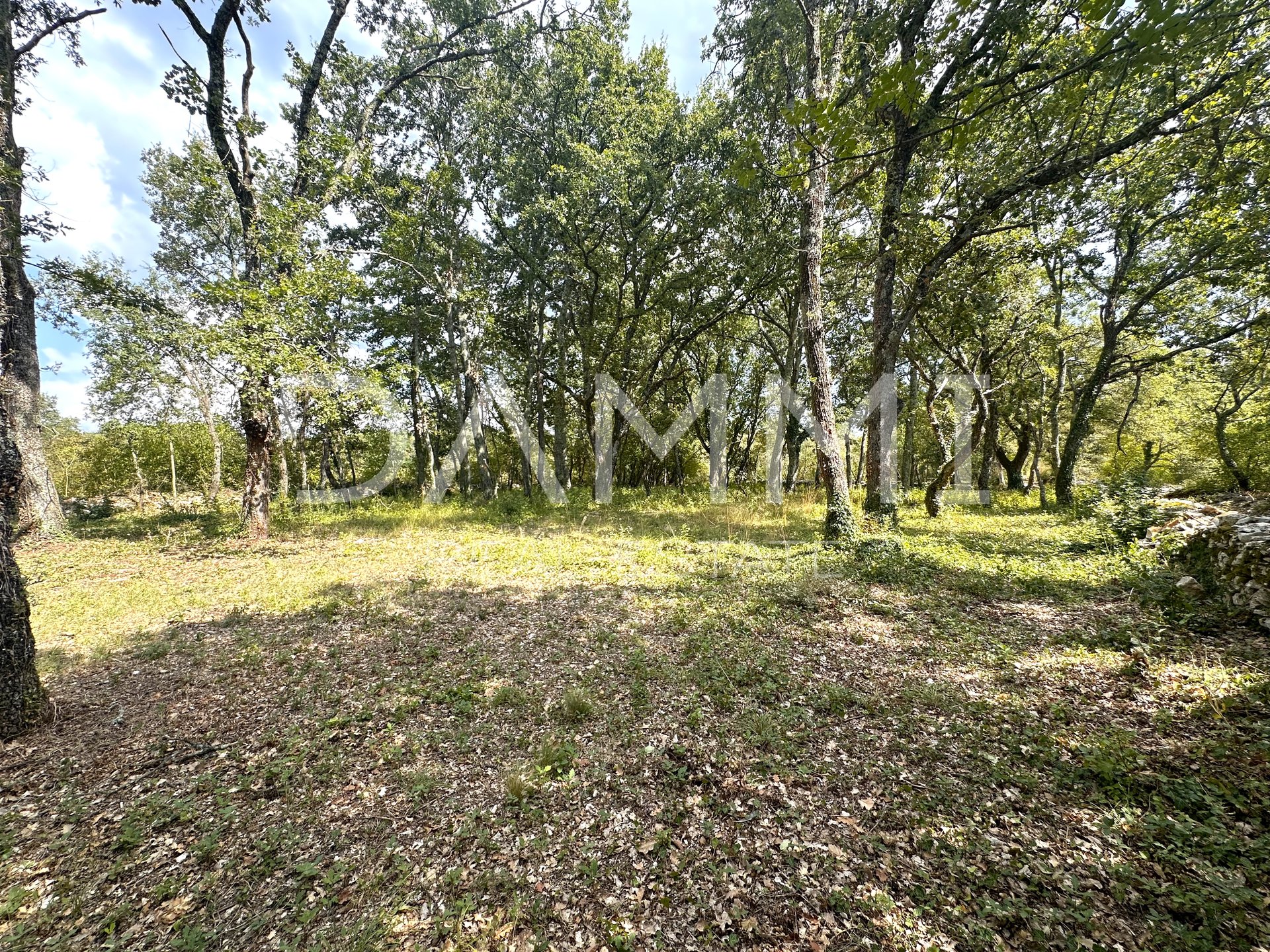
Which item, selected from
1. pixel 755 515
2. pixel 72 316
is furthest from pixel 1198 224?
pixel 72 316

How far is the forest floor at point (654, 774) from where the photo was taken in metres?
2.38

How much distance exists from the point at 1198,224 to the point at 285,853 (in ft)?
64.0

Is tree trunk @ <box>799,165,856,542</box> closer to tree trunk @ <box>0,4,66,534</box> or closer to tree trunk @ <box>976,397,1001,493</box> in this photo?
tree trunk @ <box>0,4,66,534</box>

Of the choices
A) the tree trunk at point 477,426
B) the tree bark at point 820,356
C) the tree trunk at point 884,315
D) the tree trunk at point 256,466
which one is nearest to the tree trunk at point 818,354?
the tree bark at point 820,356

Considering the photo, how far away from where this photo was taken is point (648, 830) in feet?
9.68

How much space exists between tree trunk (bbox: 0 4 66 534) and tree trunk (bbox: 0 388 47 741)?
794 cm

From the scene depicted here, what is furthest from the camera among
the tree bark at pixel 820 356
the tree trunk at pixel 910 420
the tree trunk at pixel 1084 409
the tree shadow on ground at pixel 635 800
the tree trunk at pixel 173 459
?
the tree trunk at pixel 173 459

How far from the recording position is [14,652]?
371cm

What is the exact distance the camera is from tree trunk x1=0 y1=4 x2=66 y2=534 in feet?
26.8

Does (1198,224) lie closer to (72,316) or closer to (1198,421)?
(1198,421)

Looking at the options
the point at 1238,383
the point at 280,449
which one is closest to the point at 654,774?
the point at 1238,383

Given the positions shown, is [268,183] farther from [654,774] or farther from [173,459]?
[173,459]

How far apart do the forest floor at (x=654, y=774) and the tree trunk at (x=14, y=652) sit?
10.1 inches

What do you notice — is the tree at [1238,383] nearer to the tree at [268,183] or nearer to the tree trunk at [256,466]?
the tree at [268,183]
